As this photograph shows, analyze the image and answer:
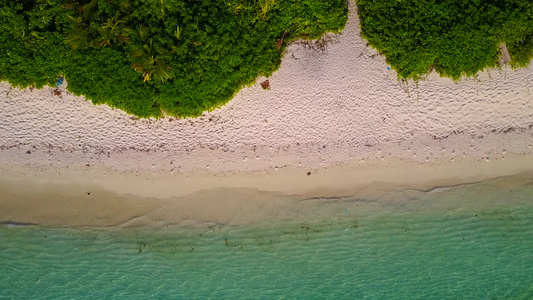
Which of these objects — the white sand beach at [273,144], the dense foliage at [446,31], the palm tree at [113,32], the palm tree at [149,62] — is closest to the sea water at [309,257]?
the white sand beach at [273,144]

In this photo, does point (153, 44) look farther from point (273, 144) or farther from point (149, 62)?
point (273, 144)

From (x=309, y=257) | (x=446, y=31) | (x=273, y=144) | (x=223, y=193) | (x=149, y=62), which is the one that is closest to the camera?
(x=149, y=62)

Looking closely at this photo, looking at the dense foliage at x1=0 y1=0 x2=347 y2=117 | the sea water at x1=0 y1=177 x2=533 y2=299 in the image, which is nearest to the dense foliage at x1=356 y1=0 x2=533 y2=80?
the dense foliage at x1=0 y1=0 x2=347 y2=117

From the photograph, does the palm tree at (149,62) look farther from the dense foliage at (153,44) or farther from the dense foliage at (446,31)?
the dense foliage at (446,31)

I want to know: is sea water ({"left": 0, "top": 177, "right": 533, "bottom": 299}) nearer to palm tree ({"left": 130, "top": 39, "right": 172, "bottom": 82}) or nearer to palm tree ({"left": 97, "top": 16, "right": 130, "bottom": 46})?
palm tree ({"left": 130, "top": 39, "right": 172, "bottom": 82})

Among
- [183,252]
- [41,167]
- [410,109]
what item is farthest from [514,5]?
[41,167]

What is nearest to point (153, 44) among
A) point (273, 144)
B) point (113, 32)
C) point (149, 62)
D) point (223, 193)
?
point (149, 62)
